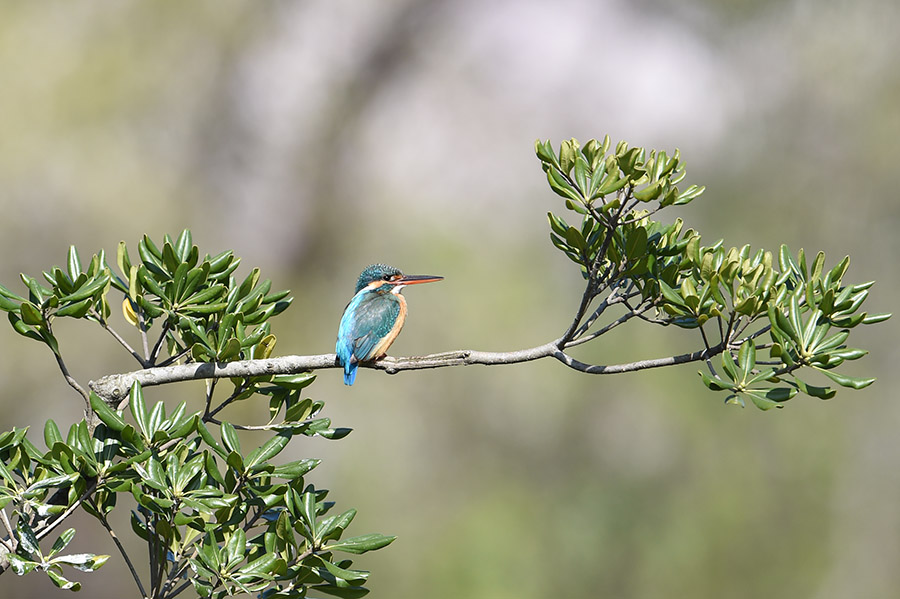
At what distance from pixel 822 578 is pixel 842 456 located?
1.37 metres

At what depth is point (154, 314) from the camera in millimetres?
1836

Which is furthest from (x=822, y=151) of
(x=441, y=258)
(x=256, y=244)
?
(x=256, y=244)

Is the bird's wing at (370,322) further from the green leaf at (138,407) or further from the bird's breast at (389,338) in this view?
the green leaf at (138,407)

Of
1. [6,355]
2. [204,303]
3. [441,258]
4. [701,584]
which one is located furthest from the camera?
[441,258]

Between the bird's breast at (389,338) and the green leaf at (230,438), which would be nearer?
the green leaf at (230,438)

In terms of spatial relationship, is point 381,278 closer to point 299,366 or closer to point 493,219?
point 299,366

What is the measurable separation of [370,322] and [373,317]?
0.20 feet

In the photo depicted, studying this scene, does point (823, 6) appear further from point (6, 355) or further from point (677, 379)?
point (6, 355)

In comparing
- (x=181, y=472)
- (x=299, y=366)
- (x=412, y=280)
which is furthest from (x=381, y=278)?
(x=181, y=472)

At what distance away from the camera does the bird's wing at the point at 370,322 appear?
301 cm

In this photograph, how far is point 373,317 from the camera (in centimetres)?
318

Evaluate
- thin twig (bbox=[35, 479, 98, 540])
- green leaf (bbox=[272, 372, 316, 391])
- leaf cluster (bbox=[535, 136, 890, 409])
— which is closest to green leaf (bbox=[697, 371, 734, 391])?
leaf cluster (bbox=[535, 136, 890, 409])

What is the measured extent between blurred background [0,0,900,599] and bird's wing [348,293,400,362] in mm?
5430

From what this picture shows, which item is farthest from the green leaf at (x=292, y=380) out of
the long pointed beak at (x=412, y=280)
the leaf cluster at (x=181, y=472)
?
the long pointed beak at (x=412, y=280)
